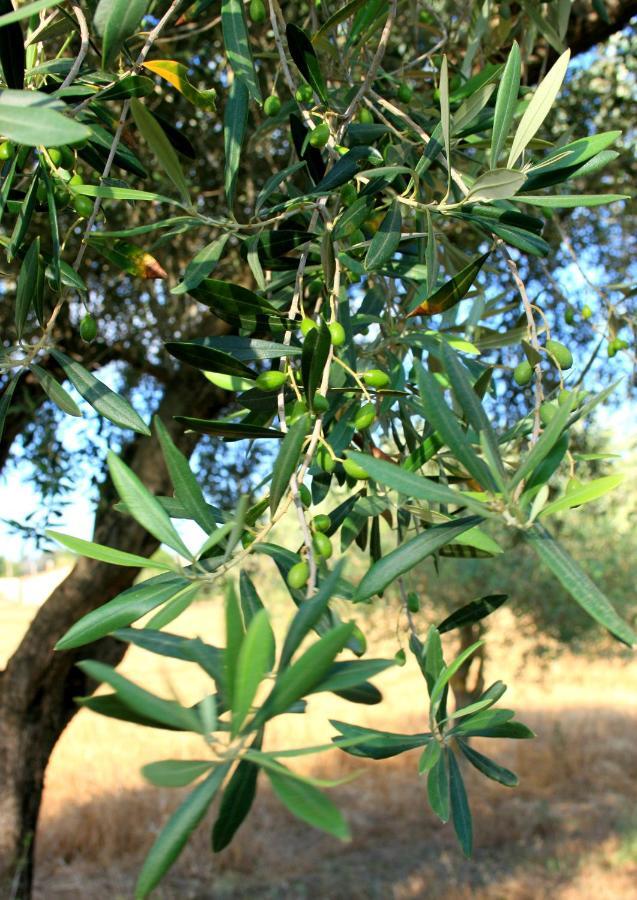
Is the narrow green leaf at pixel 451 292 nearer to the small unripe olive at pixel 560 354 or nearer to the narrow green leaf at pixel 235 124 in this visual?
the small unripe olive at pixel 560 354

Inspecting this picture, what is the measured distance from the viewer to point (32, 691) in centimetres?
318

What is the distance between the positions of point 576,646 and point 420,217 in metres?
12.3

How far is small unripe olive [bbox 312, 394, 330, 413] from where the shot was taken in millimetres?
669

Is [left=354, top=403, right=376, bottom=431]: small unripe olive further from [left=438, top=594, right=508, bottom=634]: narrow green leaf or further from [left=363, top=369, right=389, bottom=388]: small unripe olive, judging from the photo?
[left=438, top=594, right=508, bottom=634]: narrow green leaf

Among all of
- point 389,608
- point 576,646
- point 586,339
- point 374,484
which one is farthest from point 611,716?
point 374,484

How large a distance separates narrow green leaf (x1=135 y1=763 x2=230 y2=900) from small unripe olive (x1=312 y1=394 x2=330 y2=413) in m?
0.34

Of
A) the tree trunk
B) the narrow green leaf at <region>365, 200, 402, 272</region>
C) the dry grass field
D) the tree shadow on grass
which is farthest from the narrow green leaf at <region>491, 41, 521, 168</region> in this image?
the tree shadow on grass

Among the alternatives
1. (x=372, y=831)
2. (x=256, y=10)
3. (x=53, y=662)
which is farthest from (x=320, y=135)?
(x=372, y=831)

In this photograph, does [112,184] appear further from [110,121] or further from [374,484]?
[374,484]

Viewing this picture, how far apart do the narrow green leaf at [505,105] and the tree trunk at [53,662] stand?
92.5 inches

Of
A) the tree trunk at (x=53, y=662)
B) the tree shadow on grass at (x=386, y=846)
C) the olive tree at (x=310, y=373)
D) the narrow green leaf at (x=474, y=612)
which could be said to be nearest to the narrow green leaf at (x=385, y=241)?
the olive tree at (x=310, y=373)

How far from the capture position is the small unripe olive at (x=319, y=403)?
0.67 meters

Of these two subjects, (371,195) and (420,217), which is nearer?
(371,195)

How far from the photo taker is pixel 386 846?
7.86m
